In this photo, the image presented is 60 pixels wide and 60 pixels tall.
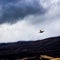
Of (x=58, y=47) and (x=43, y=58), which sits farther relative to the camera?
(x=58, y=47)

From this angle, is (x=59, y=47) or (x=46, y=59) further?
(x=59, y=47)

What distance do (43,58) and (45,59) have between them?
1.85 ft

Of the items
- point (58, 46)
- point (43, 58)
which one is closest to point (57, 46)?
point (58, 46)

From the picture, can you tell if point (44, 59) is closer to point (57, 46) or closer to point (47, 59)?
point (47, 59)

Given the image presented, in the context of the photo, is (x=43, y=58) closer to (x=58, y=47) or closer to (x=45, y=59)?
(x=45, y=59)

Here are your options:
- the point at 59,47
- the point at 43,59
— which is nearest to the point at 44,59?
the point at 43,59

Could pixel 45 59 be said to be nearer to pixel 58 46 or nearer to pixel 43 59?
pixel 43 59

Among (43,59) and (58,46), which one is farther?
(58,46)

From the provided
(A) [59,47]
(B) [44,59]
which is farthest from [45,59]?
(A) [59,47]

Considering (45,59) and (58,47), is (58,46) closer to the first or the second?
(58,47)

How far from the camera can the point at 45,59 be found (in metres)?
41.4

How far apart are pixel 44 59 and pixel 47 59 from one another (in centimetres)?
150

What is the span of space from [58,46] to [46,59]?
160 meters

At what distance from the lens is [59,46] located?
650 feet
